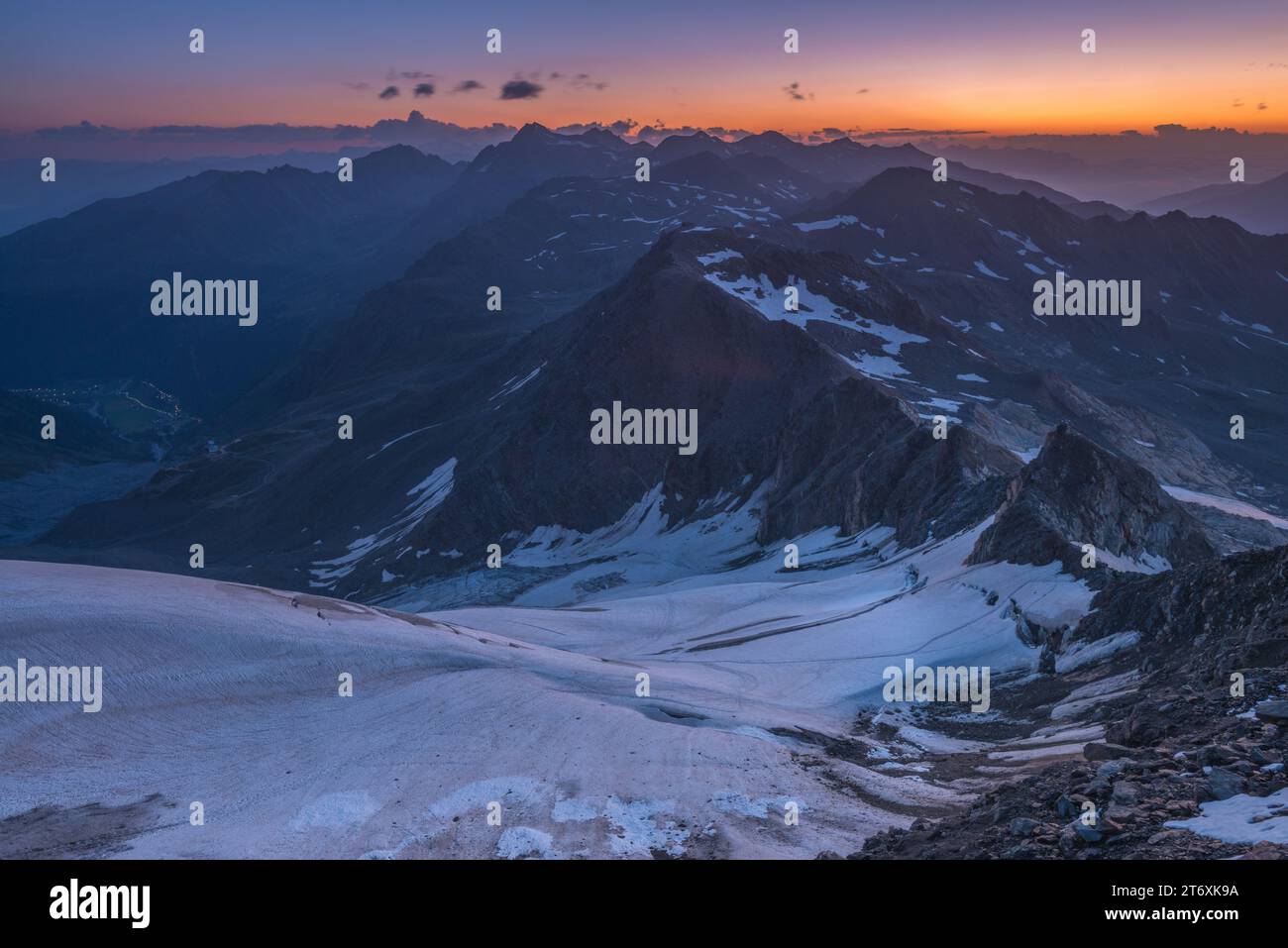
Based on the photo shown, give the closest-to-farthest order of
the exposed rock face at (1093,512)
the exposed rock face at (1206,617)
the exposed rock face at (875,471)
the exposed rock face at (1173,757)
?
the exposed rock face at (1173,757), the exposed rock face at (1206,617), the exposed rock face at (1093,512), the exposed rock face at (875,471)

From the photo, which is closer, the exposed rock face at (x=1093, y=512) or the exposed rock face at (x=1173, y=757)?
the exposed rock face at (x=1173, y=757)

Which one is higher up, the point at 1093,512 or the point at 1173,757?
the point at 1173,757

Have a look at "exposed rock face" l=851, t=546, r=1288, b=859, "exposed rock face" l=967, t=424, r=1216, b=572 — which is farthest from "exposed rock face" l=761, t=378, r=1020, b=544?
"exposed rock face" l=851, t=546, r=1288, b=859

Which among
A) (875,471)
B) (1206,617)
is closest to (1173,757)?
(1206,617)

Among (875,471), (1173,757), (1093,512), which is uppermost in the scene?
(1173,757)

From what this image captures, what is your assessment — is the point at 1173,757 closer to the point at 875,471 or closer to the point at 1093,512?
the point at 1093,512

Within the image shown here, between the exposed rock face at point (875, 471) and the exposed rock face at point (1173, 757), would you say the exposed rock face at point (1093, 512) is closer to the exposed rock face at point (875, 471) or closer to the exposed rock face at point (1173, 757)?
the exposed rock face at point (875, 471)

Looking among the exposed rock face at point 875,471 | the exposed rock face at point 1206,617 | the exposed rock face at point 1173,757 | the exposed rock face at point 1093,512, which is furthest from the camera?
the exposed rock face at point 875,471

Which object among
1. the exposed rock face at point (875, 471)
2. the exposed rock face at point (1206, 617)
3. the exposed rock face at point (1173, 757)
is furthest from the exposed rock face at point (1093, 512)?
the exposed rock face at point (1173, 757)

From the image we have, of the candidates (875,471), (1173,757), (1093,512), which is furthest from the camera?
(875,471)

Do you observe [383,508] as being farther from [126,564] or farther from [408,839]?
[408,839]
